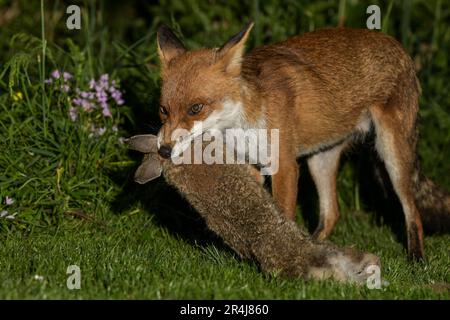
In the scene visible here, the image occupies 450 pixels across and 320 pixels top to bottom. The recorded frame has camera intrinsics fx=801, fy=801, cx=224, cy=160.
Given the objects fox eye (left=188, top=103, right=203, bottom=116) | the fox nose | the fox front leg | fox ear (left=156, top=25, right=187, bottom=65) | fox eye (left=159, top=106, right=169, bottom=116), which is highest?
fox ear (left=156, top=25, right=187, bottom=65)

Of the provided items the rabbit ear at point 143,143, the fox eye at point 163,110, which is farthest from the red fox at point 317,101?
the rabbit ear at point 143,143

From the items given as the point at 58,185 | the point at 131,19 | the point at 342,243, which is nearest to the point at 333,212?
the point at 342,243

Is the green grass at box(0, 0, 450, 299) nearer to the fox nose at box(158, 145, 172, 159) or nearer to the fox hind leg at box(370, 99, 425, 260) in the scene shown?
the fox hind leg at box(370, 99, 425, 260)

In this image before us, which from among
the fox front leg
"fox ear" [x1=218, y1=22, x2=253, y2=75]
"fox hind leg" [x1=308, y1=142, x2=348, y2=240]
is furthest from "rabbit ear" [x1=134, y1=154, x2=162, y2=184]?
"fox hind leg" [x1=308, y1=142, x2=348, y2=240]

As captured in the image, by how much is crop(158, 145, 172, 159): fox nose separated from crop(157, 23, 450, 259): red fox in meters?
0.29

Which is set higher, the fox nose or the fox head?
the fox head

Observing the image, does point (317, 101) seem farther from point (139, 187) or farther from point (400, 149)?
point (139, 187)

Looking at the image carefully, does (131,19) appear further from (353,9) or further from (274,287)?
(274,287)

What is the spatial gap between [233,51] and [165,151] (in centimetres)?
120

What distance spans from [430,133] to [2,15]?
573cm

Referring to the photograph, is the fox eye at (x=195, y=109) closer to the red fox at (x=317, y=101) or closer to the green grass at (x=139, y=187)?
the red fox at (x=317, y=101)

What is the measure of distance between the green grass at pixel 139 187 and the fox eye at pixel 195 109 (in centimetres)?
107

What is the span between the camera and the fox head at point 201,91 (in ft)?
19.0

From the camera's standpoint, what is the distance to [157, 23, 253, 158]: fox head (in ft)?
19.0
